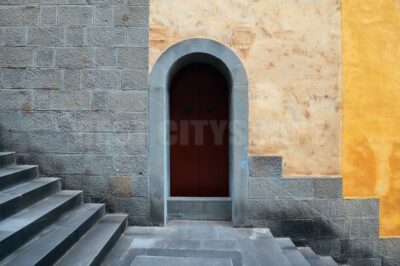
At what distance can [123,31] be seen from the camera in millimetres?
4250

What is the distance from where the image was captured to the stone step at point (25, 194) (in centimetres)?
299

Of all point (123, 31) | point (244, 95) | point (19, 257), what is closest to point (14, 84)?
point (123, 31)

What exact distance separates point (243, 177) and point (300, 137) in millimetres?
972

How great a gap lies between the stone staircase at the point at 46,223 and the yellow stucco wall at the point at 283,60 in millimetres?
2152

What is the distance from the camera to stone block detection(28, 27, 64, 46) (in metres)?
4.27

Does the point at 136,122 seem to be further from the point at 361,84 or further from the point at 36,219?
the point at 361,84

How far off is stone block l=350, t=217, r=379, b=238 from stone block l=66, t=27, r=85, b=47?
178 inches

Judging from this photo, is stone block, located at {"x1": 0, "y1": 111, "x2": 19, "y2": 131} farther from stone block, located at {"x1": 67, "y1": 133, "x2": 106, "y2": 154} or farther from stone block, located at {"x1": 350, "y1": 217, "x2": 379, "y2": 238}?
stone block, located at {"x1": 350, "y1": 217, "x2": 379, "y2": 238}

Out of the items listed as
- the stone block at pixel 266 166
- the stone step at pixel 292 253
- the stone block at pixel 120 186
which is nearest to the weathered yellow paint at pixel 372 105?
the stone block at pixel 266 166

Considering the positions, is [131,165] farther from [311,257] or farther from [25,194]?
[311,257]

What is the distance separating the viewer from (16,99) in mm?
4277

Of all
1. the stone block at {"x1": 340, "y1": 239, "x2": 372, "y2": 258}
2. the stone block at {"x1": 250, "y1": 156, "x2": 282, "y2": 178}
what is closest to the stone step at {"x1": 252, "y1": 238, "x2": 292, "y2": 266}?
the stone block at {"x1": 250, "y1": 156, "x2": 282, "y2": 178}

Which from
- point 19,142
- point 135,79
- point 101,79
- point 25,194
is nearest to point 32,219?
point 25,194

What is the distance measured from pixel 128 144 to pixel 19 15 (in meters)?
2.37
